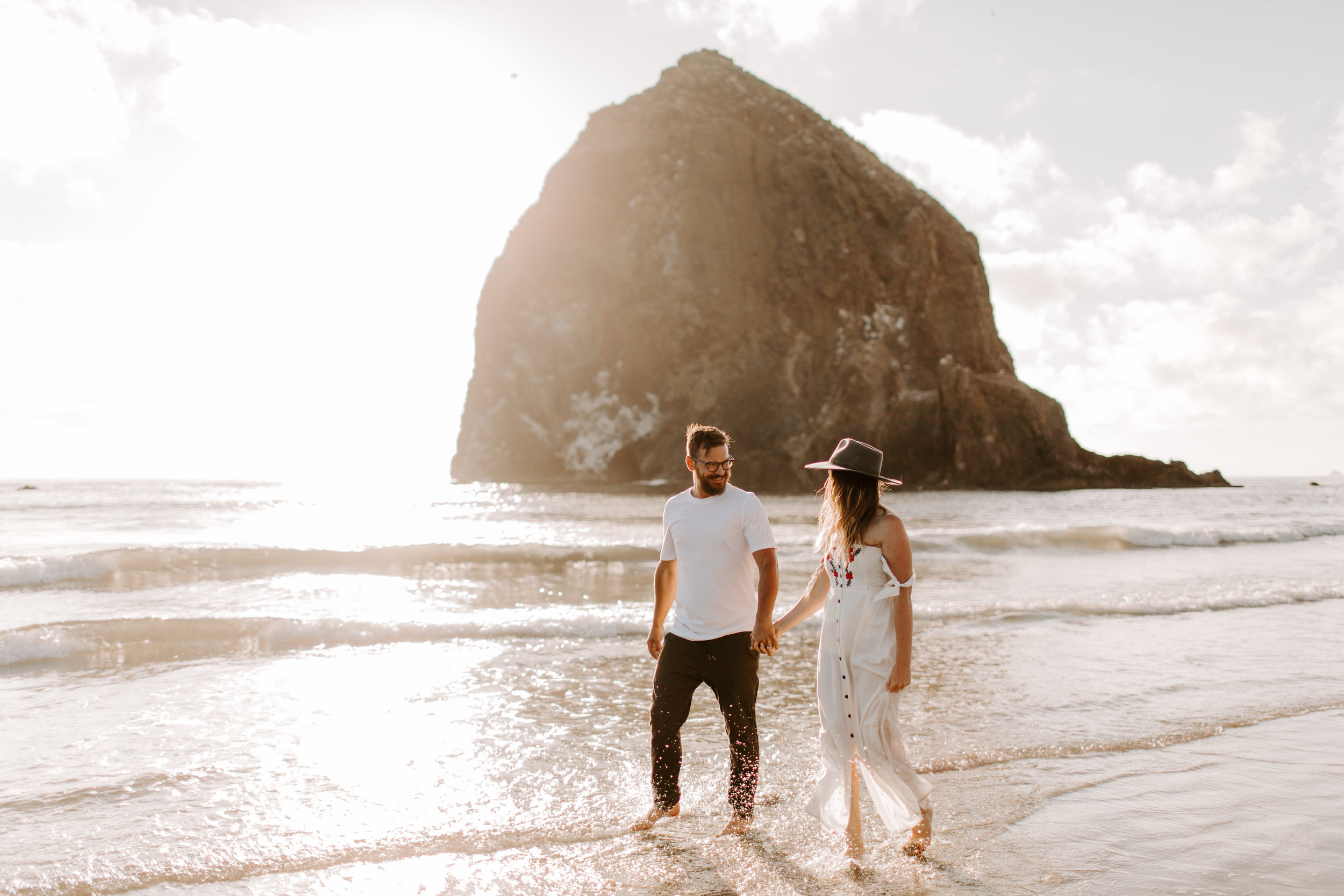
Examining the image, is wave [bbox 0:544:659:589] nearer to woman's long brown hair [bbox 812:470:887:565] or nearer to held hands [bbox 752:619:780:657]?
held hands [bbox 752:619:780:657]

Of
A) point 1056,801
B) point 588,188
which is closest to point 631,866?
point 1056,801

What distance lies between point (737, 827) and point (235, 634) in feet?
21.8

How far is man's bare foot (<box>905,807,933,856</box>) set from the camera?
11.0ft

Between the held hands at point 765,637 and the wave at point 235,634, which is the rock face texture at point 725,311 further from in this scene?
the held hands at point 765,637

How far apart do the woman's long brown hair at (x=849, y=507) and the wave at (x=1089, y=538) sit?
15.1 m

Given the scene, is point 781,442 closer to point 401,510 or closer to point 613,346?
point 613,346

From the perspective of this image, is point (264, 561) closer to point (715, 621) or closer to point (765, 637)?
point (715, 621)

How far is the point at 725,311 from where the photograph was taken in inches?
2539

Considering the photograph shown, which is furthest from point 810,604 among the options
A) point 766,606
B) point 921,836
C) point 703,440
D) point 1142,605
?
point 1142,605

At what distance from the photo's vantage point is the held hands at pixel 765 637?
11.7 feet

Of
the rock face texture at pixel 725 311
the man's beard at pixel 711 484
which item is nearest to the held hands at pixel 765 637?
the man's beard at pixel 711 484

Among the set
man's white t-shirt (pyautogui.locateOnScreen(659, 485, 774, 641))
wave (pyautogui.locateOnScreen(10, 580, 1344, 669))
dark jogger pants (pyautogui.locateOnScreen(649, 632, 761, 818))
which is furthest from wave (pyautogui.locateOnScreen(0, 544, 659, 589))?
man's white t-shirt (pyautogui.locateOnScreen(659, 485, 774, 641))

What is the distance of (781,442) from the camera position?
196 ft

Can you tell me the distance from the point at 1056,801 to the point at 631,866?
2372 millimetres
